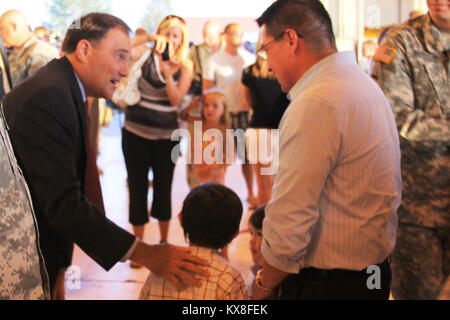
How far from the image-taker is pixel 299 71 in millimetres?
1286

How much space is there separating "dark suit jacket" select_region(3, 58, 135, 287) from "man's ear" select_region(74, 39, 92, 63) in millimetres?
186

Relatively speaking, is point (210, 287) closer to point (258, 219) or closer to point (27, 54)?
point (258, 219)

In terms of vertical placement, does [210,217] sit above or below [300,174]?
below

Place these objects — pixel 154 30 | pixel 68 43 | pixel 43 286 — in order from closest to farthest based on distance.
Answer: pixel 43 286, pixel 68 43, pixel 154 30

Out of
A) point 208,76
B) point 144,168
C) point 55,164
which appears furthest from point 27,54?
point 55,164

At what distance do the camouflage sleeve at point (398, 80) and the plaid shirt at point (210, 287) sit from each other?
957 millimetres

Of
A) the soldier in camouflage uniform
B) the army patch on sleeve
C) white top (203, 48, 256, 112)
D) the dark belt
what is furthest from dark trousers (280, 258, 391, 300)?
white top (203, 48, 256, 112)

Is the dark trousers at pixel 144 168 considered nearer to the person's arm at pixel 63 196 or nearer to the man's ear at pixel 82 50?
the man's ear at pixel 82 50

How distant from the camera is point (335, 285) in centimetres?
126

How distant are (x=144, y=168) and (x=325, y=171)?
185cm

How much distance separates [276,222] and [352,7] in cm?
202
